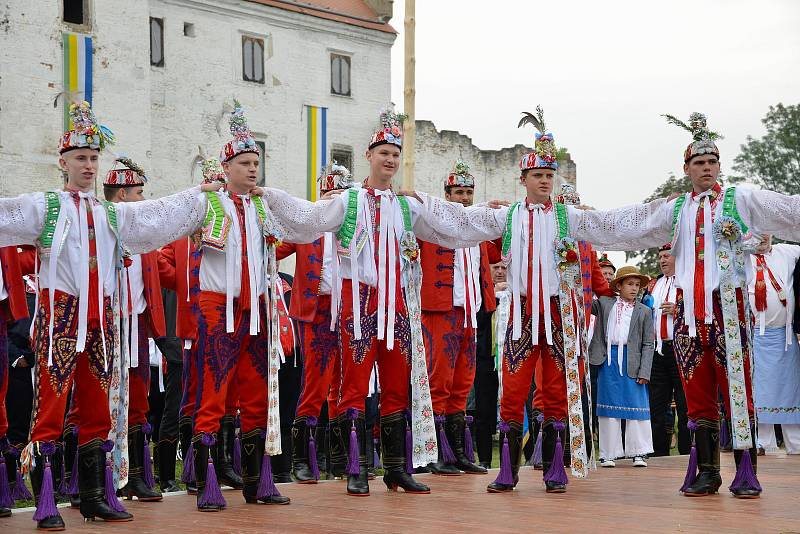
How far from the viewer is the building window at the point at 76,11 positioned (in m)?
26.7

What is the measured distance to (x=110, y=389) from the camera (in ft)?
22.0

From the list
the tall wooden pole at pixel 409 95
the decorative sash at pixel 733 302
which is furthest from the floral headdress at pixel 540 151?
the tall wooden pole at pixel 409 95

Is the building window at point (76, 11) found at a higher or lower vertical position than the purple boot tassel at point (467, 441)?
higher

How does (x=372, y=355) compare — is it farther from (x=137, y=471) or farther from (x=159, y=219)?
(x=137, y=471)

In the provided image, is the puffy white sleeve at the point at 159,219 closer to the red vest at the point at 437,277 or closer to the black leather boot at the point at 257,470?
the black leather boot at the point at 257,470

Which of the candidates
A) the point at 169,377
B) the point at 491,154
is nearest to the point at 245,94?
the point at 491,154

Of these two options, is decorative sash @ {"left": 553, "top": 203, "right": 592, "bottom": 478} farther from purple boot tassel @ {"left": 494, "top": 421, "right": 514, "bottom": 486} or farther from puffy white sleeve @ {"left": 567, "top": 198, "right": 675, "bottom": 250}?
purple boot tassel @ {"left": 494, "top": 421, "right": 514, "bottom": 486}

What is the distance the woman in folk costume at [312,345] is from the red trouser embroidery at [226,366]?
148 cm

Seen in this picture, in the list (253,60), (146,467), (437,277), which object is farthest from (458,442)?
(253,60)

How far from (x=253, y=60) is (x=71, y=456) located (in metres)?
24.3

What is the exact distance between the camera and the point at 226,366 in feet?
22.7

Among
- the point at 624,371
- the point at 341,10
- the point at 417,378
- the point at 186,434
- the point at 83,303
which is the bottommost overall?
the point at 186,434

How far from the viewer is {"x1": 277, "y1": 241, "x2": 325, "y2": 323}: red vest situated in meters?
8.87

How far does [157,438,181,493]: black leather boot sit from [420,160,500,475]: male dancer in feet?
6.20
